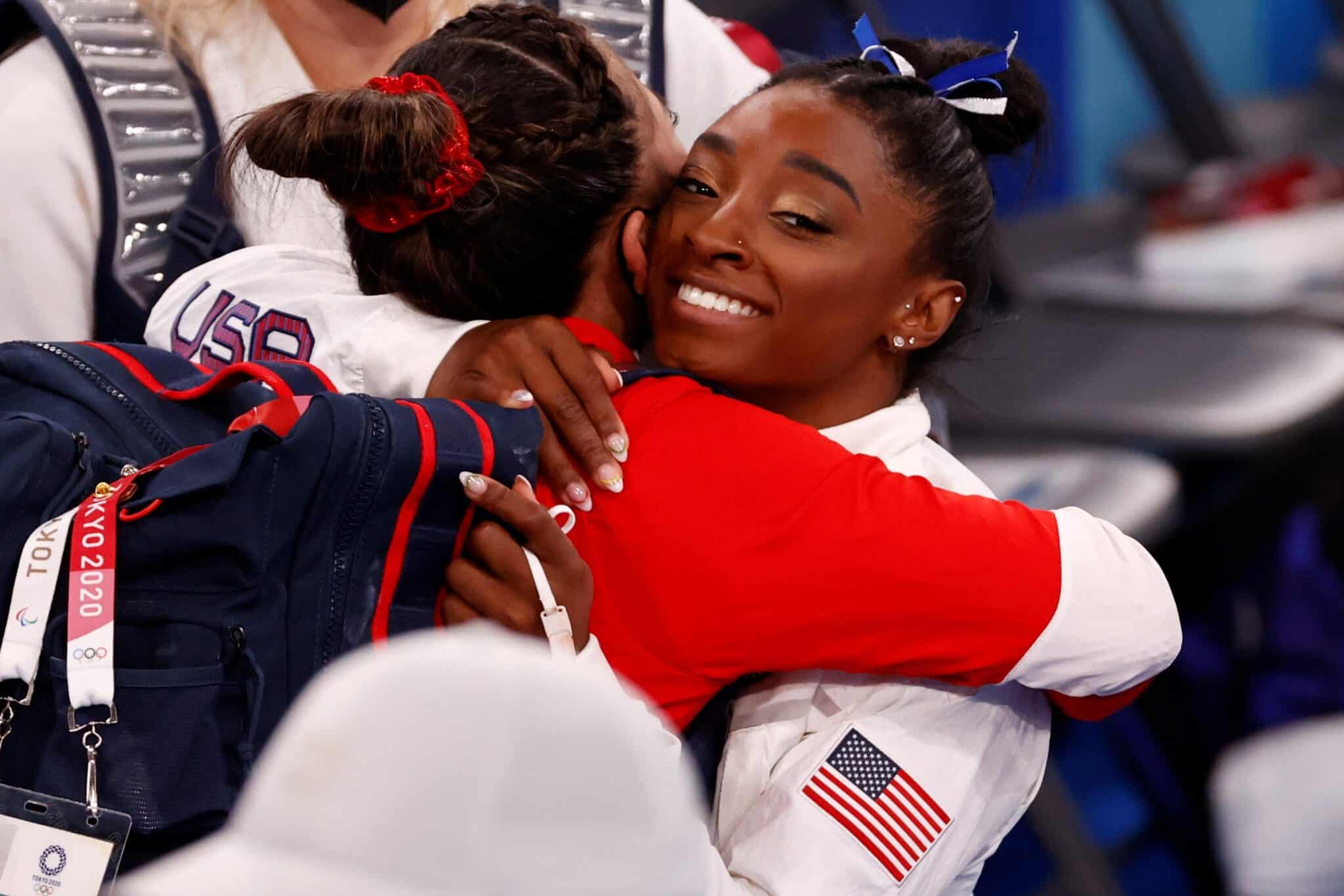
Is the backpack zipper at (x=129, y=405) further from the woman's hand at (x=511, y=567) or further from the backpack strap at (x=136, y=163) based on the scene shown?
the backpack strap at (x=136, y=163)

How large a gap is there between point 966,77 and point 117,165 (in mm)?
678

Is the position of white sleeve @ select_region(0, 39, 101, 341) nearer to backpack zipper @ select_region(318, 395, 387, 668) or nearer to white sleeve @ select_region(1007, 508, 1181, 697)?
backpack zipper @ select_region(318, 395, 387, 668)

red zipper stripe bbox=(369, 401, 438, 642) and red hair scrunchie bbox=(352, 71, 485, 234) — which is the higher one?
red hair scrunchie bbox=(352, 71, 485, 234)

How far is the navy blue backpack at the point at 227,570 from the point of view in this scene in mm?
889

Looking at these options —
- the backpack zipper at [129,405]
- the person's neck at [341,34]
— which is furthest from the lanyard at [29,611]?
the person's neck at [341,34]

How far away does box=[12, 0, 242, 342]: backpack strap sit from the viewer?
1302 mm

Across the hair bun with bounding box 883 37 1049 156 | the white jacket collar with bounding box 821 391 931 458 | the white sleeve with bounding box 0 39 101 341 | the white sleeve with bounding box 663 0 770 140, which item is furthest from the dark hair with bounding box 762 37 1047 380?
the white sleeve with bounding box 0 39 101 341

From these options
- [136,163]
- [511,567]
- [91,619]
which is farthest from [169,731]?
[136,163]

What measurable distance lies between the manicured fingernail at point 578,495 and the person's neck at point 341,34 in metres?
0.56

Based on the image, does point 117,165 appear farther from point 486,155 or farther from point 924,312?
point 924,312

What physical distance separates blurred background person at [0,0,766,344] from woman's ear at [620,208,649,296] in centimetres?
26

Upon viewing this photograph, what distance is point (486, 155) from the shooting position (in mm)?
1090

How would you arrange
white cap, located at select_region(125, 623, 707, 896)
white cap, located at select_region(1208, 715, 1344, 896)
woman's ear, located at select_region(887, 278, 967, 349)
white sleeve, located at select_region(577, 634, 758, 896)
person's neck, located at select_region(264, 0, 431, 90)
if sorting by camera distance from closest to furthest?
white cap, located at select_region(125, 623, 707, 896)
white sleeve, located at select_region(577, 634, 758, 896)
woman's ear, located at select_region(887, 278, 967, 349)
person's neck, located at select_region(264, 0, 431, 90)
white cap, located at select_region(1208, 715, 1344, 896)

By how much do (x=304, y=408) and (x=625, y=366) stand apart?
0.29m
